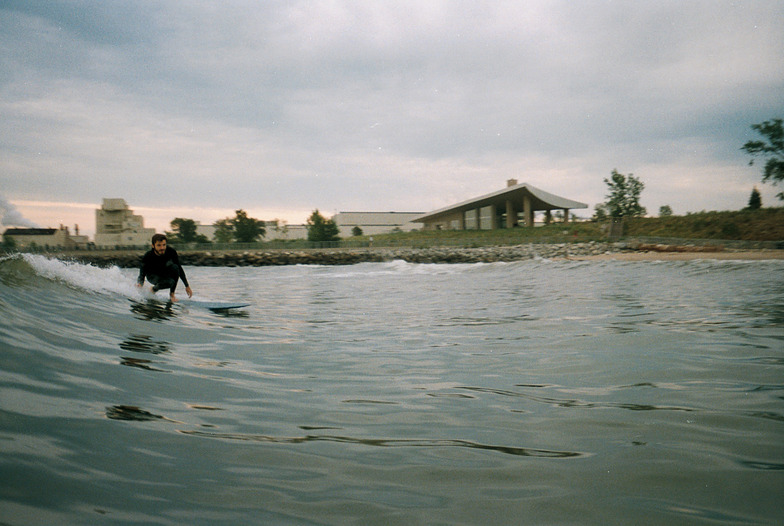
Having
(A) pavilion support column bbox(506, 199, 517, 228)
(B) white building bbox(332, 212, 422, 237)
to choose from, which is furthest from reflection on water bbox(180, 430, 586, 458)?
(B) white building bbox(332, 212, 422, 237)

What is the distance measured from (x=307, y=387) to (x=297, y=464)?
6.07 feet

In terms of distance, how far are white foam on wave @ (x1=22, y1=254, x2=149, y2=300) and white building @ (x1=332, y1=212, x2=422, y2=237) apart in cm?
9618

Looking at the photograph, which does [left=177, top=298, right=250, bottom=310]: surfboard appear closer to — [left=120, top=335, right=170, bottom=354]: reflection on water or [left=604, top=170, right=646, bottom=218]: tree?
[left=120, top=335, right=170, bottom=354]: reflection on water

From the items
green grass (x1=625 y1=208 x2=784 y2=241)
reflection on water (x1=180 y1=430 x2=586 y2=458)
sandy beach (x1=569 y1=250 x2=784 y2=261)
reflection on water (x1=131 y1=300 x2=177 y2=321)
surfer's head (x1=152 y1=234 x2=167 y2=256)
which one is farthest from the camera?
→ green grass (x1=625 y1=208 x2=784 y2=241)

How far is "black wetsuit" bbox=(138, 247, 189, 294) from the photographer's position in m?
10.7

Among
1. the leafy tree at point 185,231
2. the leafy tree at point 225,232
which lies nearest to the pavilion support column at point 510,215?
the leafy tree at point 225,232

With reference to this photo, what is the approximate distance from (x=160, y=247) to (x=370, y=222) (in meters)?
102

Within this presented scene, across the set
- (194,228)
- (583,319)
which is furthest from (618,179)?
(583,319)

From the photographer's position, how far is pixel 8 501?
198 cm

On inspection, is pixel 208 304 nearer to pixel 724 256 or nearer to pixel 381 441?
pixel 381 441

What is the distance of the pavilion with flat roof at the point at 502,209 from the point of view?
2773 inches

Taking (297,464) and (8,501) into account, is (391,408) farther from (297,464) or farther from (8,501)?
(8,501)

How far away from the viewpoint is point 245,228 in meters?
74.9

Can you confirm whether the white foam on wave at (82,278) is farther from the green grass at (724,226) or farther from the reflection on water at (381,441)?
the green grass at (724,226)
